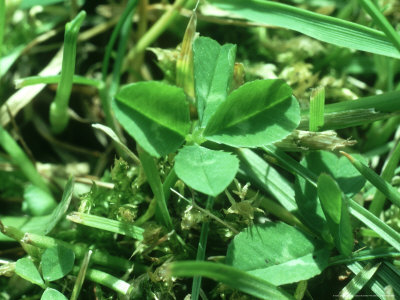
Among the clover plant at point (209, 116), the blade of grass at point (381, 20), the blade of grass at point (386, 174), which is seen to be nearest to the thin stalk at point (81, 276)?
the clover plant at point (209, 116)

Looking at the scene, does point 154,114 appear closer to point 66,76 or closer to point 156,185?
point 156,185

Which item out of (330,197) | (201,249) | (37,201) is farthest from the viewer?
(37,201)

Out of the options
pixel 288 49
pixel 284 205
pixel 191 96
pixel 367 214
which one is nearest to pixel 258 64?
pixel 288 49

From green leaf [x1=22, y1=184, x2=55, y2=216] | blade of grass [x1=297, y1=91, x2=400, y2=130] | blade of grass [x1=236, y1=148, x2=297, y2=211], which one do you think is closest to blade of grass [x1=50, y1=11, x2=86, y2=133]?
green leaf [x1=22, y1=184, x2=55, y2=216]

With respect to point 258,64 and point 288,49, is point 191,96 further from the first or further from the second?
point 288,49

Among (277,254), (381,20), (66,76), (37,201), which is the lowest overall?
(37,201)

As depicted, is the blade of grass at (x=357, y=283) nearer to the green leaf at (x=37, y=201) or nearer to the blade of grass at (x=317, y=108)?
the blade of grass at (x=317, y=108)

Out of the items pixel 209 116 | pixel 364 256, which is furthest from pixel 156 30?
pixel 364 256
